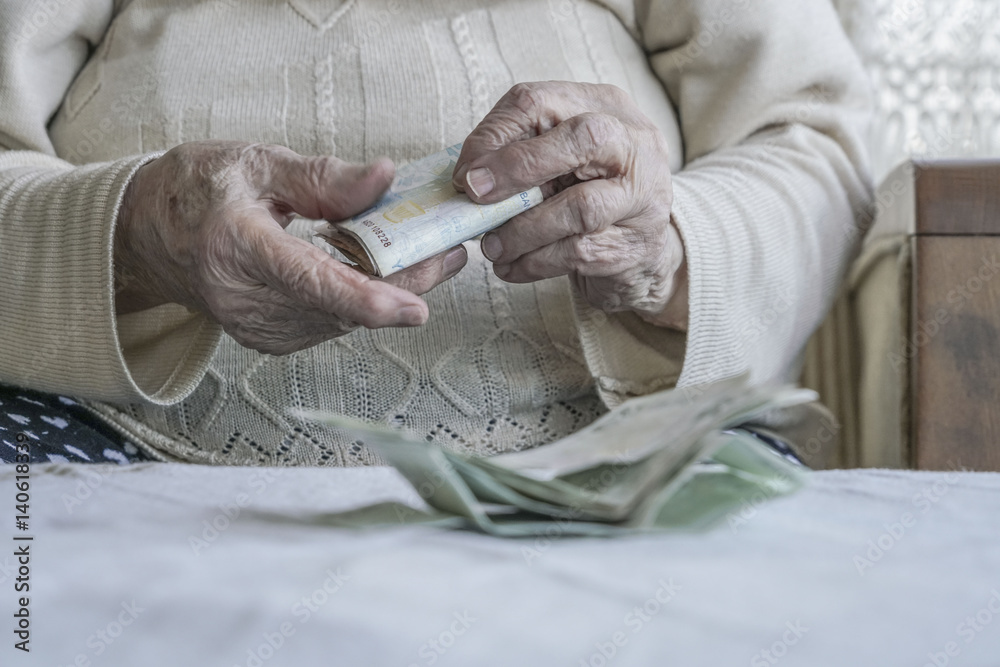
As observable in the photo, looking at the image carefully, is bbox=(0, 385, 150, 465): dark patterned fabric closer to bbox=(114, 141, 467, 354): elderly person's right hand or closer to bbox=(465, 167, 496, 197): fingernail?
bbox=(114, 141, 467, 354): elderly person's right hand

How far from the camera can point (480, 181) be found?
585mm

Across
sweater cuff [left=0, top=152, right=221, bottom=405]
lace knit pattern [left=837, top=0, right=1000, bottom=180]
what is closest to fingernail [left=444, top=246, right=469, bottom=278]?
sweater cuff [left=0, top=152, right=221, bottom=405]

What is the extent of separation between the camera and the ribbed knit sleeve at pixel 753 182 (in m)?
0.76

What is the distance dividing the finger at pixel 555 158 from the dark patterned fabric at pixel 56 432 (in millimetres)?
388

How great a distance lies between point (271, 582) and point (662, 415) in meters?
0.18

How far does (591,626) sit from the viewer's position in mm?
260

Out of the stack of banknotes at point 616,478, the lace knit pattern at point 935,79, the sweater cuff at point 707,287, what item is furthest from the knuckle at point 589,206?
the lace knit pattern at point 935,79

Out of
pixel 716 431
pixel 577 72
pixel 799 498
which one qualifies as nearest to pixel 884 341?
pixel 577 72

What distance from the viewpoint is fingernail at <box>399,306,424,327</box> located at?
55 cm

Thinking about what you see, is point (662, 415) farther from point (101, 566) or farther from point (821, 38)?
point (821, 38)

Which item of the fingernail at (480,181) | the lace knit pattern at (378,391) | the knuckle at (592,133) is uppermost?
the knuckle at (592,133)

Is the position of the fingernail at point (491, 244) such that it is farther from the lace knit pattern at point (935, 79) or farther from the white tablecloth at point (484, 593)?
the lace knit pattern at point (935, 79)

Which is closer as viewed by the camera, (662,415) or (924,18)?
(662,415)

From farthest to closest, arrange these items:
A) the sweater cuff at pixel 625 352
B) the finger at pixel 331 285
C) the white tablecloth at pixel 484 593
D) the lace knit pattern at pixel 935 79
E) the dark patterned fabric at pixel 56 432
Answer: the lace knit pattern at pixel 935 79 → the sweater cuff at pixel 625 352 → the dark patterned fabric at pixel 56 432 → the finger at pixel 331 285 → the white tablecloth at pixel 484 593
